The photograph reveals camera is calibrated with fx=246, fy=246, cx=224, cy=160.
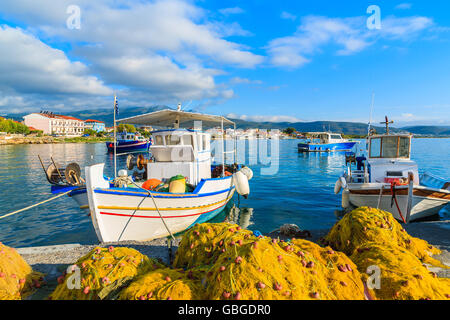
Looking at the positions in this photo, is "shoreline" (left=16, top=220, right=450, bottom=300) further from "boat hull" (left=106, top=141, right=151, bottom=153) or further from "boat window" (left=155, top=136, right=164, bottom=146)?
"boat hull" (left=106, top=141, right=151, bottom=153)

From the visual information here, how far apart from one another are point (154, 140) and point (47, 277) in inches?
277

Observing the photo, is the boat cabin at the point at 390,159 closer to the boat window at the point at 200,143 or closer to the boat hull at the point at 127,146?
the boat window at the point at 200,143

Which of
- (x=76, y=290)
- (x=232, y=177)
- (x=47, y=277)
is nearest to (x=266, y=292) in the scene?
(x=76, y=290)

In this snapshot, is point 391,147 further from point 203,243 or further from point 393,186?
point 203,243

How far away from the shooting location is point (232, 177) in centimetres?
1177

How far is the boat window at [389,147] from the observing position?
12008mm

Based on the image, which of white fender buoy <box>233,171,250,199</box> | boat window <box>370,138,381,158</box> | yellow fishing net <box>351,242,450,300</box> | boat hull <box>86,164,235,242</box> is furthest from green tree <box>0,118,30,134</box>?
yellow fishing net <box>351,242,450,300</box>

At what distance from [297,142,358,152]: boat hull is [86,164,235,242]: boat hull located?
45.1 meters

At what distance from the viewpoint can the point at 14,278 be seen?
4246mm

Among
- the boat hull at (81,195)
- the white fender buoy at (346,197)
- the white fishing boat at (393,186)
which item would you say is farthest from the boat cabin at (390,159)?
the boat hull at (81,195)

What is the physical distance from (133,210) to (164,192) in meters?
1.28

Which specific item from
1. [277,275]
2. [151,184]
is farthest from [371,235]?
[151,184]

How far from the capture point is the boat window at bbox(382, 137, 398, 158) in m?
12.0

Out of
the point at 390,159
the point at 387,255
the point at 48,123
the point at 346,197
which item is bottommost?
the point at 346,197
